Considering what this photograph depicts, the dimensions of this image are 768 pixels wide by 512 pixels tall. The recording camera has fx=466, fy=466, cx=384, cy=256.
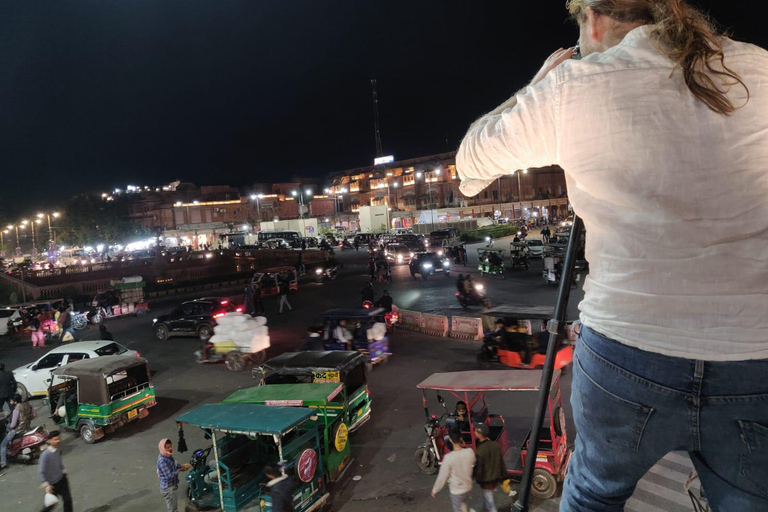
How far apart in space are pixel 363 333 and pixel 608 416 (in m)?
13.0

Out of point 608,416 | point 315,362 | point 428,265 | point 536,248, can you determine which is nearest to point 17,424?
point 315,362

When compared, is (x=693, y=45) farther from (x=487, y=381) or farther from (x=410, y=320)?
(x=410, y=320)

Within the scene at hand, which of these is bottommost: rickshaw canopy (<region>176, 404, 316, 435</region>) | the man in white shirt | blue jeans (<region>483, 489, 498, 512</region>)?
blue jeans (<region>483, 489, 498, 512</region>)

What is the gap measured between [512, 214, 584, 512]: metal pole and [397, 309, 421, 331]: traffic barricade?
52.0 feet

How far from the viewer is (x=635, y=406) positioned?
1125 mm

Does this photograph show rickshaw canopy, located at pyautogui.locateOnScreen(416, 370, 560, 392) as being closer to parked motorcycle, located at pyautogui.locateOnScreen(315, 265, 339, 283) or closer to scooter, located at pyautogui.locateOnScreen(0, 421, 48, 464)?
scooter, located at pyautogui.locateOnScreen(0, 421, 48, 464)

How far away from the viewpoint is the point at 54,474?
730 cm

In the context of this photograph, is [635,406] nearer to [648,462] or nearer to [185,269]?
[648,462]

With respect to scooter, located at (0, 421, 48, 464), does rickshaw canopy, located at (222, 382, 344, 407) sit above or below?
above

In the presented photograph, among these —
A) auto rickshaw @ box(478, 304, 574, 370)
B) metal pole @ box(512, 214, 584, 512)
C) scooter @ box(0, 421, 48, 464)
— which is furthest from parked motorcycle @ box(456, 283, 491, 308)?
metal pole @ box(512, 214, 584, 512)

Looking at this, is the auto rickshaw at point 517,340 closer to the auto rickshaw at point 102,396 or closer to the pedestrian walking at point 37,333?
the auto rickshaw at point 102,396

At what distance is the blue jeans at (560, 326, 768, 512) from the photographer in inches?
41.3

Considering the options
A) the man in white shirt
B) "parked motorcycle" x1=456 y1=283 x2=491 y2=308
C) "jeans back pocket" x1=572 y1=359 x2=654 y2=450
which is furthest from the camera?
"parked motorcycle" x1=456 y1=283 x2=491 y2=308

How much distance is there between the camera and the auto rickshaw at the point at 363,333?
13.9 metres
